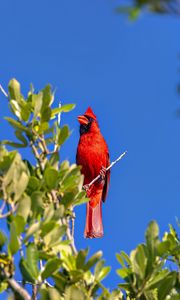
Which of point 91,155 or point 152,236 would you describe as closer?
point 152,236

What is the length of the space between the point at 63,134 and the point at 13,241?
543 millimetres

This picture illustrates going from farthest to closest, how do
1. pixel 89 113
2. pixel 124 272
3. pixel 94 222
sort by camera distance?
1. pixel 89 113
2. pixel 94 222
3. pixel 124 272

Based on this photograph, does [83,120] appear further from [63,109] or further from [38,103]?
[38,103]

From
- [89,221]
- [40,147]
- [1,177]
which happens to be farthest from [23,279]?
[89,221]

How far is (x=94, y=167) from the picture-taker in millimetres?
6375

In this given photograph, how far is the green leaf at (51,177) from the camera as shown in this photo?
228 cm

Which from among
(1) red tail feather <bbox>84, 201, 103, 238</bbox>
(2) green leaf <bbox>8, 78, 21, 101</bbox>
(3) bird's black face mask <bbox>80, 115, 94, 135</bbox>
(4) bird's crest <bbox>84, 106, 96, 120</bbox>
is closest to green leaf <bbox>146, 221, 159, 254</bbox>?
(2) green leaf <bbox>8, 78, 21, 101</bbox>

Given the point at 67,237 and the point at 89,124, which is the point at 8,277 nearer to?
the point at 67,237

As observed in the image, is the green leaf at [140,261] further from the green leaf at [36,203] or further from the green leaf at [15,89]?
the green leaf at [15,89]

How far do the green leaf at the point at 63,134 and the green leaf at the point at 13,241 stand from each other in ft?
1.70

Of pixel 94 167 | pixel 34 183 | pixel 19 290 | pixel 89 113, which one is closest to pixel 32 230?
pixel 19 290

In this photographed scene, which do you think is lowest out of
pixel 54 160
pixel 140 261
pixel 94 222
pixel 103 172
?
pixel 140 261

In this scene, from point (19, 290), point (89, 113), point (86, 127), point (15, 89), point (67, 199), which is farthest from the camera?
point (89, 113)

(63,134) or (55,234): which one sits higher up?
(63,134)
